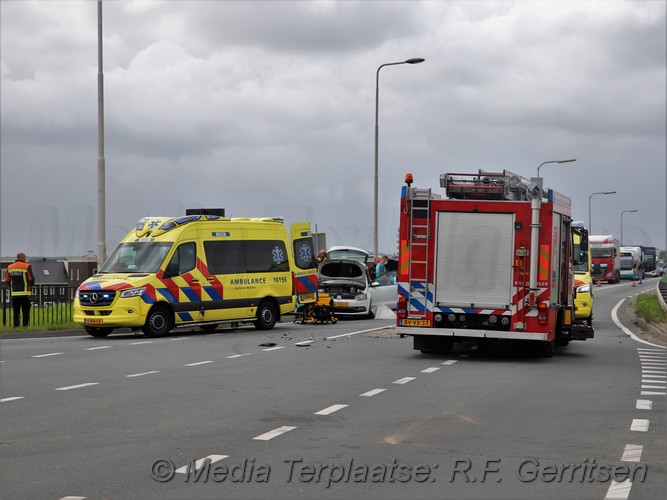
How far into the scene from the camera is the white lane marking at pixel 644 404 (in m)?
11.3

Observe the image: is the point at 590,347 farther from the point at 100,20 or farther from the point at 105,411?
the point at 100,20

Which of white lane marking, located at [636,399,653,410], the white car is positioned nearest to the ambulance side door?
the white car

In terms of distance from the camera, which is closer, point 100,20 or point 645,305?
point 100,20

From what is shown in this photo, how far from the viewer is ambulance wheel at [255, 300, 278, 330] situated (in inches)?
998

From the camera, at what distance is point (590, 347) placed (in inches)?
801

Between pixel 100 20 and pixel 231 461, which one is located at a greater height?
pixel 100 20

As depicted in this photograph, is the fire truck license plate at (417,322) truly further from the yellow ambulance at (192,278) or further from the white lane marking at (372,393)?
the yellow ambulance at (192,278)

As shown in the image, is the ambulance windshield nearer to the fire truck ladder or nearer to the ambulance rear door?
the ambulance rear door

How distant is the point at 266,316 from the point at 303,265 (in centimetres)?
234

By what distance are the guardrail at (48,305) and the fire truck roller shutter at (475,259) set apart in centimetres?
1131

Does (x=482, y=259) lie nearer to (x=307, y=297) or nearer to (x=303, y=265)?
(x=303, y=265)

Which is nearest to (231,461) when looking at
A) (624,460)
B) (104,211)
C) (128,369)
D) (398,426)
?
(398,426)

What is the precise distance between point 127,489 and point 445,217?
10.9 metres

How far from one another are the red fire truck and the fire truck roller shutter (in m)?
0.02
